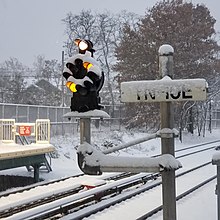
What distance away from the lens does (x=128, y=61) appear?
131 feet

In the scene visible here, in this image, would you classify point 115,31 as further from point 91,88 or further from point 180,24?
point 91,88

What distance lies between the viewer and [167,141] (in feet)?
10.7

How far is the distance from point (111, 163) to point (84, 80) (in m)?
0.66

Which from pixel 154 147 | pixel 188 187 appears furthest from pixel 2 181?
pixel 154 147

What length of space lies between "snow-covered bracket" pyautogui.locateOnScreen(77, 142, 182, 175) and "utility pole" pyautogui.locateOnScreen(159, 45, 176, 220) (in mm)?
72

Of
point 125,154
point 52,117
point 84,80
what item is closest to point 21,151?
point 84,80

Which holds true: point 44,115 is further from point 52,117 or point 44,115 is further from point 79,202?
point 79,202

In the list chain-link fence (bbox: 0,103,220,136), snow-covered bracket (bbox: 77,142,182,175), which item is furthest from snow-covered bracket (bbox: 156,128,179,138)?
chain-link fence (bbox: 0,103,220,136)

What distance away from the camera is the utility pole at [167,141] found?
3160 millimetres

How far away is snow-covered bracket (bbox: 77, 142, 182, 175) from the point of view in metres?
3.29

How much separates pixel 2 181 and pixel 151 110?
23421mm

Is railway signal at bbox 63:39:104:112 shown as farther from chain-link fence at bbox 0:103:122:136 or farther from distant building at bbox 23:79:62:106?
distant building at bbox 23:79:62:106

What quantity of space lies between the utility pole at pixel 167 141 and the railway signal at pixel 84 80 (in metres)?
0.47

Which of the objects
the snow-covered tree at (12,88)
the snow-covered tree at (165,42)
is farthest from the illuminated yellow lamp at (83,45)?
the snow-covered tree at (12,88)
